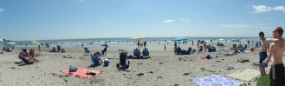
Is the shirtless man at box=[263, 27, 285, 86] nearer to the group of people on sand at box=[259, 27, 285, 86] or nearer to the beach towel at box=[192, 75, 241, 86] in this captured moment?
the group of people on sand at box=[259, 27, 285, 86]

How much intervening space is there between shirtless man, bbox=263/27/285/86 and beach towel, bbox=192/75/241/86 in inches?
186

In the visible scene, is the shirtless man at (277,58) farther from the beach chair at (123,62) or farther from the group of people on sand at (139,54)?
the group of people on sand at (139,54)

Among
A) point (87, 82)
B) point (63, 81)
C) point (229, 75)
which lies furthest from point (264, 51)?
point (63, 81)

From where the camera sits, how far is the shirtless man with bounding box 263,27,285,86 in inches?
253

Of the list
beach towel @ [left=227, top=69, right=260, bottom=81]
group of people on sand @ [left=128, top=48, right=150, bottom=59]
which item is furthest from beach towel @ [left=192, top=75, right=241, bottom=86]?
group of people on sand @ [left=128, top=48, right=150, bottom=59]

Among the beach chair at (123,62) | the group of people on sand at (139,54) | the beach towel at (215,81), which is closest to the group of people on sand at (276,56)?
the beach towel at (215,81)

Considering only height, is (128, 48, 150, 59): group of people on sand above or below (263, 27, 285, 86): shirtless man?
below

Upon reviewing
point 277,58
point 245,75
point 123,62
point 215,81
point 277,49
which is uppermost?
point 277,49

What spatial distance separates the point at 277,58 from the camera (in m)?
6.54

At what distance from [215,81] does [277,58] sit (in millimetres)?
5714

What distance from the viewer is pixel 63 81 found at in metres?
13.5

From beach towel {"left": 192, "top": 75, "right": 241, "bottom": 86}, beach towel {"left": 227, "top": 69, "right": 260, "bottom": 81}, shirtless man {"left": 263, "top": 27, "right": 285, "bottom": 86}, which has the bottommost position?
beach towel {"left": 192, "top": 75, "right": 241, "bottom": 86}

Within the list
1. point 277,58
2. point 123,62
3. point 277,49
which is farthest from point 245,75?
point 123,62

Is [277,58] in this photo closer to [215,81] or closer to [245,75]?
[215,81]
